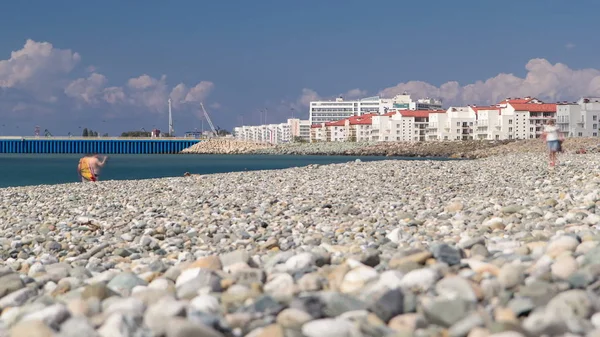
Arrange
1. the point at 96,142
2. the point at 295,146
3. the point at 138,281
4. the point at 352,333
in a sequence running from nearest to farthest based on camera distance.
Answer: the point at 352,333, the point at 138,281, the point at 295,146, the point at 96,142

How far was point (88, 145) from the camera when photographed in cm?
16538

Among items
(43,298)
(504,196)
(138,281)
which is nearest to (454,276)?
(138,281)

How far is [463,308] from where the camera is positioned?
11.8ft

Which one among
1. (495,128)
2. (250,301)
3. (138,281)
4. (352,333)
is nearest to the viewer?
(352,333)

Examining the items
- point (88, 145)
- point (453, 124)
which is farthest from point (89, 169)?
point (88, 145)

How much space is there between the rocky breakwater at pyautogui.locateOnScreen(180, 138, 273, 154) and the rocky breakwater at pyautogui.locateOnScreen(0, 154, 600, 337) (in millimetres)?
148174

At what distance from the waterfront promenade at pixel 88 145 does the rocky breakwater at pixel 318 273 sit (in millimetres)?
156399

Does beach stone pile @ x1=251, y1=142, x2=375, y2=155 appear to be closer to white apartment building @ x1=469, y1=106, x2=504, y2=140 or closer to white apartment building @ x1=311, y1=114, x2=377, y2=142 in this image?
white apartment building @ x1=311, y1=114, x2=377, y2=142

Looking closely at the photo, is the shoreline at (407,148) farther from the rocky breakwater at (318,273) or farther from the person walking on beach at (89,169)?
the rocky breakwater at (318,273)

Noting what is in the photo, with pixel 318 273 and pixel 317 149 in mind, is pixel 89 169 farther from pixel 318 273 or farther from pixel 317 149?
pixel 317 149

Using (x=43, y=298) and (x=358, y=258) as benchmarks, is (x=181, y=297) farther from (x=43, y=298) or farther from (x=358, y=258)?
(x=358, y=258)

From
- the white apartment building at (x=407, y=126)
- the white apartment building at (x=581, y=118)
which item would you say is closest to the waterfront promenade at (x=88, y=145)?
the white apartment building at (x=407, y=126)

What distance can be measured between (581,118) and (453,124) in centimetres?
2606

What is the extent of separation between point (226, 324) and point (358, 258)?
1663 millimetres
